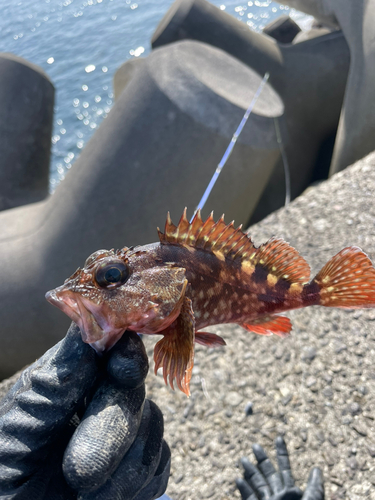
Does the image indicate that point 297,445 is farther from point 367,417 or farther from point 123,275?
point 123,275

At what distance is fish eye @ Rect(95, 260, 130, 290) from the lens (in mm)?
1493

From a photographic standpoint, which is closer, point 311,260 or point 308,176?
point 311,260

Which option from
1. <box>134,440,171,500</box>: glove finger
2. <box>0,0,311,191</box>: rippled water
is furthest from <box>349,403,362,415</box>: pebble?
<box>0,0,311,191</box>: rippled water

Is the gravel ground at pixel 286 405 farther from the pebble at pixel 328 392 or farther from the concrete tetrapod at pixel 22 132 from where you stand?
the concrete tetrapod at pixel 22 132

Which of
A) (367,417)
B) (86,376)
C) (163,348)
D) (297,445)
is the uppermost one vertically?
(163,348)

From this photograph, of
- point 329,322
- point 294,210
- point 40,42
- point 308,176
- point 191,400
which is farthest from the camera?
point 40,42

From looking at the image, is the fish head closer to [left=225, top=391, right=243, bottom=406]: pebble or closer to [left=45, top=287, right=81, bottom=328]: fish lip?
[left=45, top=287, right=81, bottom=328]: fish lip

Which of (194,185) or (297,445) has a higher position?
(194,185)

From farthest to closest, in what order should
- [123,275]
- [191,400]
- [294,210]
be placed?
[294,210]
[191,400]
[123,275]

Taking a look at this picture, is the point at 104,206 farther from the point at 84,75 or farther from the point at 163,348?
the point at 84,75

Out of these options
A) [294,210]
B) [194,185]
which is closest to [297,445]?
[294,210]

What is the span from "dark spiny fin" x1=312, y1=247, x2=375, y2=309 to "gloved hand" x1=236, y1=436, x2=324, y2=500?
1295 mm

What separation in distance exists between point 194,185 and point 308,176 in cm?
292

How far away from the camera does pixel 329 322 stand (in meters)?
3.33
